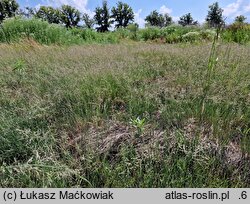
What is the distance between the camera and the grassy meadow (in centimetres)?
183

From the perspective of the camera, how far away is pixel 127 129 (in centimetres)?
227

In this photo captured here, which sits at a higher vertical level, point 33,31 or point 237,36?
point 33,31

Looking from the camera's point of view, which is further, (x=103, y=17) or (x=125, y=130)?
(x=103, y=17)

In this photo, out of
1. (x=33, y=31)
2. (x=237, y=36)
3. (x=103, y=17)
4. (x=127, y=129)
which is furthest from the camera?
(x=103, y=17)

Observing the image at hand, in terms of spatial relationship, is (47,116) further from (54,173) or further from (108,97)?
(54,173)

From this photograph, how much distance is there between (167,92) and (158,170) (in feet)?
3.63

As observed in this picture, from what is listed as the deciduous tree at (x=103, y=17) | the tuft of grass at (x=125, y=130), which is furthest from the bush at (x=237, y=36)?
the deciduous tree at (x=103, y=17)

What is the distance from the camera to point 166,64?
13.8 feet

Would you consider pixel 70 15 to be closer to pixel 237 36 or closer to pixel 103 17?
pixel 103 17

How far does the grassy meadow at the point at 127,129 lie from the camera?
183 cm

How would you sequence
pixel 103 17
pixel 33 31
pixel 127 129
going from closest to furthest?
pixel 127 129 < pixel 33 31 < pixel 103 17

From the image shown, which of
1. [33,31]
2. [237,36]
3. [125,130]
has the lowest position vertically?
[125,130]

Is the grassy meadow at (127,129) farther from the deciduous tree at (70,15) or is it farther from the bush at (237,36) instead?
the deciduous tree at (70,15)

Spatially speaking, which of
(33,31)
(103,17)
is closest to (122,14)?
(103,17)
